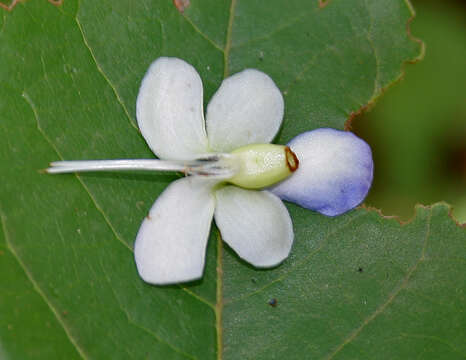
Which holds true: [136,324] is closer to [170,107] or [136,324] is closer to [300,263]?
[300,263]

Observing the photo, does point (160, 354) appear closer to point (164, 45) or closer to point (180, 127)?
point (180, 127)

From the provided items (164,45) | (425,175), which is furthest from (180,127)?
(425,175)

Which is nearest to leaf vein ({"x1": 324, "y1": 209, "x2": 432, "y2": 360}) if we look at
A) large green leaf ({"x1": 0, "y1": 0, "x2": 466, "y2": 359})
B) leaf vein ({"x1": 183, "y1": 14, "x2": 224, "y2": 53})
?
large green leaf ({"x1": 0, "y1": 0, "x2": 466, "y2": 359})

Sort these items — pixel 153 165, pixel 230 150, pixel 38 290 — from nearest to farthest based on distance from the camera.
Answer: pixel 38 290 < pixel 153 165 < pixel 230 150

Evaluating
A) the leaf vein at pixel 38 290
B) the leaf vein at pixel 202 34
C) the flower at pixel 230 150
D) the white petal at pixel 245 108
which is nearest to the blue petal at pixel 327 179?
the flower at pixel 230 150

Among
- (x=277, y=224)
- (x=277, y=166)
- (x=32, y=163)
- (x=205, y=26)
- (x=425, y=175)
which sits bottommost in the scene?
(x=425, y=175)

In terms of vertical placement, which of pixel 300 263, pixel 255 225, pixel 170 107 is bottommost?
pixel 300 263

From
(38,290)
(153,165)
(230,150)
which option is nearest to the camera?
(38,290)

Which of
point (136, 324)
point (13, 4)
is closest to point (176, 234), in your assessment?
point (136, 324)
